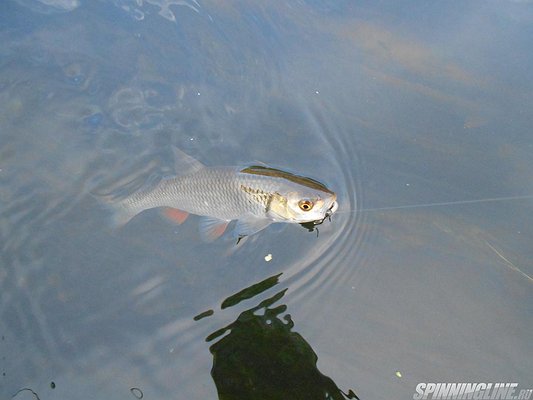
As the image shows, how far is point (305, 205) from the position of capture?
3.51 meters

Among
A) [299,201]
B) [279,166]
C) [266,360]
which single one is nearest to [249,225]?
[299,201]

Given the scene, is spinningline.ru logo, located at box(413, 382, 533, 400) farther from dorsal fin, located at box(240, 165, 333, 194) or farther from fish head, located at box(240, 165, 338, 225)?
dorsal fin, located at box(240, 165, 333, 194)

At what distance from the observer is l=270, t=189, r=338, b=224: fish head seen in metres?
3.51

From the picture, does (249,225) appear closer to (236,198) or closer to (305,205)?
(236,198)

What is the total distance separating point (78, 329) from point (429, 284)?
2.48 metres

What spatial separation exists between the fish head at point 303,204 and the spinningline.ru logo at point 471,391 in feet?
4.32

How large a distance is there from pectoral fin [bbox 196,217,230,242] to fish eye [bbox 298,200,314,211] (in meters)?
0.61

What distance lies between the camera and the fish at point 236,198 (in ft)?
11.6

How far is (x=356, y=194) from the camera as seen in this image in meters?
3.94

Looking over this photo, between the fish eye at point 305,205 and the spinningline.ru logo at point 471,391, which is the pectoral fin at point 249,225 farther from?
the spinningline.ru logo at point 471,391

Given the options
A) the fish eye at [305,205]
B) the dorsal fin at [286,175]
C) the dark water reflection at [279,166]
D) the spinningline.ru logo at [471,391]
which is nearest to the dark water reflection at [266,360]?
the dark water reflection at [279,166]

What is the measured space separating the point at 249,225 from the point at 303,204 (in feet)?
1.51

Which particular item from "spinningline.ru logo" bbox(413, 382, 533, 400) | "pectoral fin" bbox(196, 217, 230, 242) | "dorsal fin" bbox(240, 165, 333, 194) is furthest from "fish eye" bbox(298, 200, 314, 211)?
"spinningline.ru logo" bbox(413, 382, 533, 400)

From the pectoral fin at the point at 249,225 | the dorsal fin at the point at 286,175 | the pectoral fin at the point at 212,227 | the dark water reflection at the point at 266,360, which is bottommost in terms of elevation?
the dark water reflection at the point at 266,360
